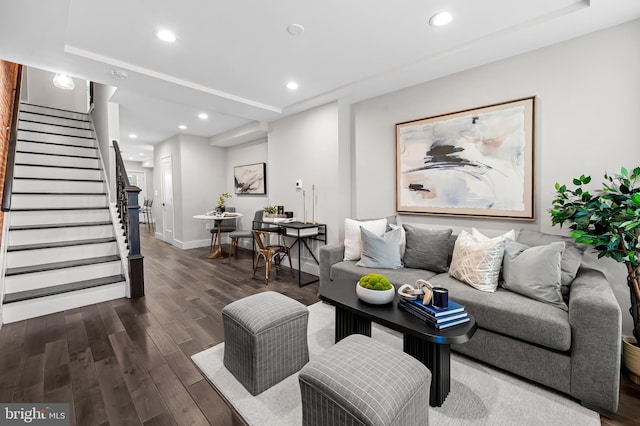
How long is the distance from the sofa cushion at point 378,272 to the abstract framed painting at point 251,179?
10.8 feet

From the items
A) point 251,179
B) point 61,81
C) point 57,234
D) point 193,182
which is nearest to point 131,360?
point 57,234

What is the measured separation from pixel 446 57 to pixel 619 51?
127 cm

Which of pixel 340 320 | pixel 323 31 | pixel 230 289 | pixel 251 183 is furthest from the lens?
pixel 251 183

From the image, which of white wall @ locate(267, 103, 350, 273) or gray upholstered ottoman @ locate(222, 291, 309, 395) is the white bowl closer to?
gray upholstered ottoman @ locate(222, 291, 309, 395)

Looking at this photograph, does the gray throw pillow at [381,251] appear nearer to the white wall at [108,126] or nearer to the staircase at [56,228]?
the staircase at [56,228]

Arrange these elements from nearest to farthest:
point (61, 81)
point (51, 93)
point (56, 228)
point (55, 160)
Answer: point (56, 228) → point (61, 81) → point (55, 160) → point (51, 93)

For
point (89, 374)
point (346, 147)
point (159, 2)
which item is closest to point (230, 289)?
point (89, 374)

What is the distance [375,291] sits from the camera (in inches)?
73.4

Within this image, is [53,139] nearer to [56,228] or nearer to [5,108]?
[5,108]

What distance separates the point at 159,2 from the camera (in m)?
1.95

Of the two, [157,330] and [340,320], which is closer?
[340,320]

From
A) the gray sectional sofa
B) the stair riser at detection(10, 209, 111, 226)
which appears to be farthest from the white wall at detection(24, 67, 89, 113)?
the gray sectional sofa

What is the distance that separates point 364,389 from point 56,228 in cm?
434

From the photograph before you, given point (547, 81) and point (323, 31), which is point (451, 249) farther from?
point (323, 31)
